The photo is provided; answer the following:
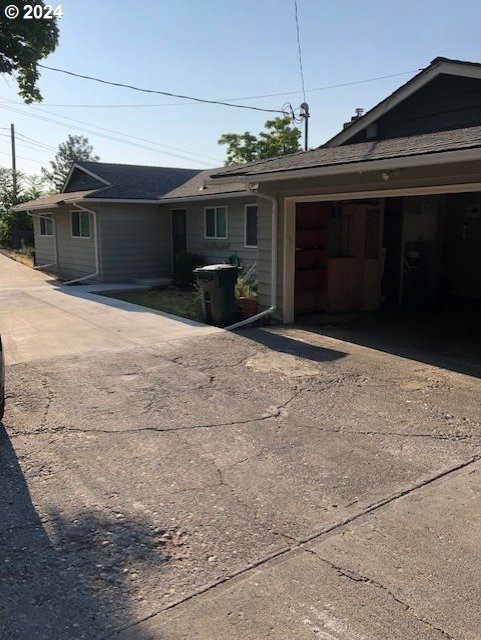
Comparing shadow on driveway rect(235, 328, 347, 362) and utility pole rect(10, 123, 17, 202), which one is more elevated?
utility pole rect(10, 123, 17, 202)

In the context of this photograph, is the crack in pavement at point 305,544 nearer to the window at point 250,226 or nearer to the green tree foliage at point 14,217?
the window at point 250,226

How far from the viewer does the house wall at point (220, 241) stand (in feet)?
→ 47.1

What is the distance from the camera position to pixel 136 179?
19.0 m

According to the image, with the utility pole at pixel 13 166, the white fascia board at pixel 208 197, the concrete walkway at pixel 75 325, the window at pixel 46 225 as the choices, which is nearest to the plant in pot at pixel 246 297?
the concrete walkway at pixel 75 325

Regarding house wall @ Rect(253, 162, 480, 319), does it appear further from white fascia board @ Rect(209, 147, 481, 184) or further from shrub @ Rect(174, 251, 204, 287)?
shrub @ Rect(174, 251, 204, 287)

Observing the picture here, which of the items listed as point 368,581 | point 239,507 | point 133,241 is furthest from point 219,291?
point 133,241

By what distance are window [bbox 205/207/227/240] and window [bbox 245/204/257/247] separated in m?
1.13

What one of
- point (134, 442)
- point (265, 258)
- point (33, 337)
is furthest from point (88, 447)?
point (265, 258)

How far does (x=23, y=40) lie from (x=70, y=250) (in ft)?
41.2

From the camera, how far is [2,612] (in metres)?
2.49

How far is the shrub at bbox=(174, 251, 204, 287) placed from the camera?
1553 centimetres

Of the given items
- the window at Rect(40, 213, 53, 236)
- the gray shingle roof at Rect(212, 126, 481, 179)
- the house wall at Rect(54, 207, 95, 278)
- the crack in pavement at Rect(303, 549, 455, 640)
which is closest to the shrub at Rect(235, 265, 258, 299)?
the gray shingle roof at Rect(212, 126, 481, 179)

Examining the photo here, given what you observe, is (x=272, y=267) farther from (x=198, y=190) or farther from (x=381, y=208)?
(x=198, y=190)

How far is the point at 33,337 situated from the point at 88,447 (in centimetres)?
478
